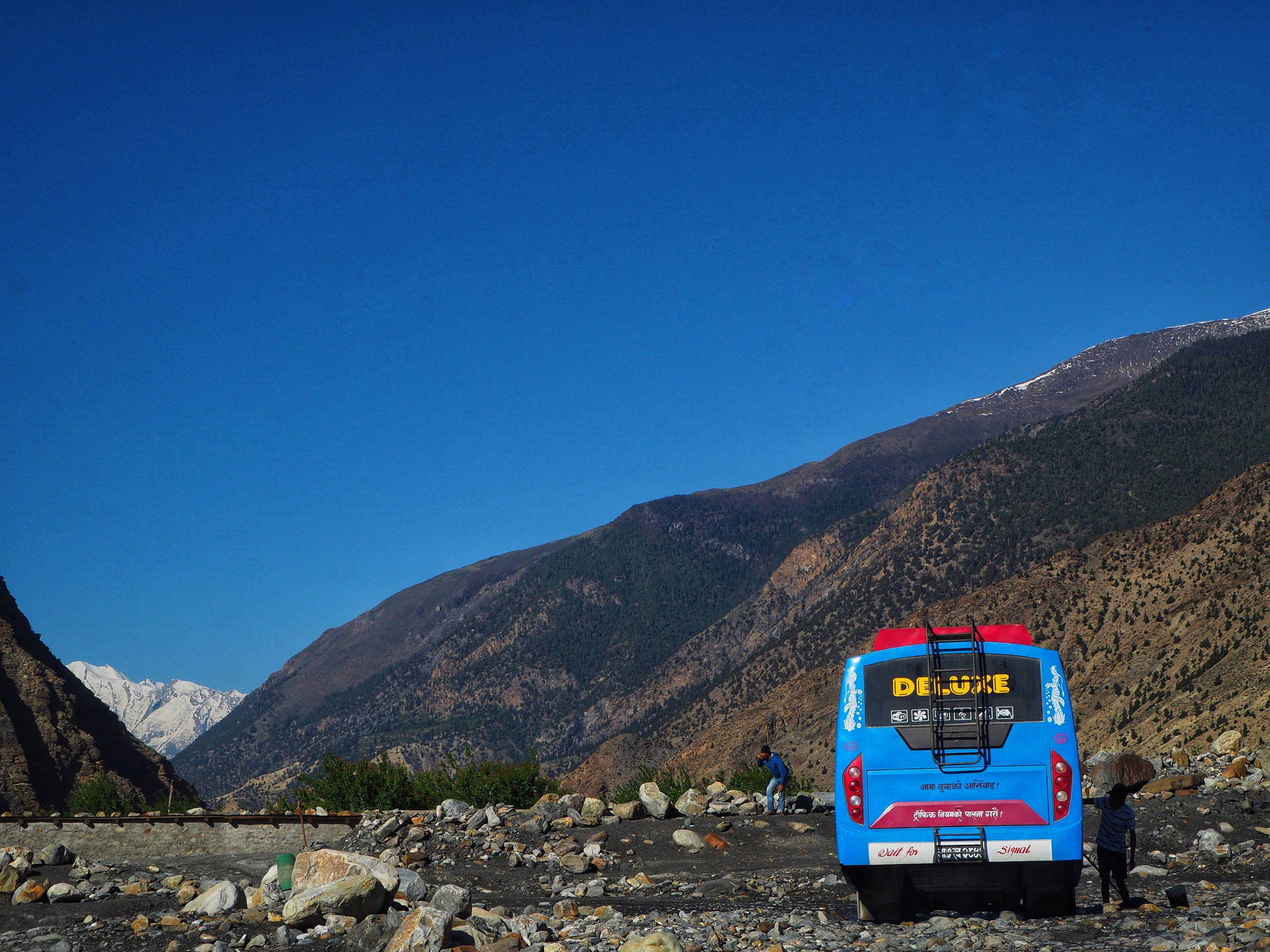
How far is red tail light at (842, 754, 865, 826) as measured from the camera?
9.91m

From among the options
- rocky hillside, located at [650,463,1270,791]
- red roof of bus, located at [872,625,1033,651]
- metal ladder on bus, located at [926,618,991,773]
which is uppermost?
red roof of bus, located at [872,625,1033,651]

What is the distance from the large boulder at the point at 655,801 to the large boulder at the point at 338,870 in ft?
28.6

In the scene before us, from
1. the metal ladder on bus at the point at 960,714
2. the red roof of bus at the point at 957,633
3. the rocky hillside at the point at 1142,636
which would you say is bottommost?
the rocky hillside at the point at 1142,636

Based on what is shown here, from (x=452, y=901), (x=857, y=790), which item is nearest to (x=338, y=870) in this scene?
Answer: (x=452, y=901)

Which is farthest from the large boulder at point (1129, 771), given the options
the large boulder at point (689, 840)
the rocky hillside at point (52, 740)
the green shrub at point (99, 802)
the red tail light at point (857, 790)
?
the rocky hillside at point (52, 740)

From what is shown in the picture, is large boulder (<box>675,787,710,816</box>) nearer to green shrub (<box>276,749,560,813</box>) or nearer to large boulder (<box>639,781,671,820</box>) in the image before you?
large boulder (<box>639,781,671,820</box>)

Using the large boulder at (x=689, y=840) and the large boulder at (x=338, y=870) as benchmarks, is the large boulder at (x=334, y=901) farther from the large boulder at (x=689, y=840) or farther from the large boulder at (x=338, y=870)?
the large boulder at (x=689, y=840)

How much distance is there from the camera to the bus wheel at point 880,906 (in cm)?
1032

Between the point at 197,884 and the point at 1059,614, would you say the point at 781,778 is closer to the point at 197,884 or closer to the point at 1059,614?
the point at 197,884

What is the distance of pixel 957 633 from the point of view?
10117 millimetres

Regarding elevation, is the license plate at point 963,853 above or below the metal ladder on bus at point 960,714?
below

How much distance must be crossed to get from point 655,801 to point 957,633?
443 inches

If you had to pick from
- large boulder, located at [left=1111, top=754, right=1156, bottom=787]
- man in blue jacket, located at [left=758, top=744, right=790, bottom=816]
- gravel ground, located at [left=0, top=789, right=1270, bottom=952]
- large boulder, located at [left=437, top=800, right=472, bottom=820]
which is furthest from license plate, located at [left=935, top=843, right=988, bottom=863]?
large boulder, located at [left=437, top=800, right=472, bottom=820]

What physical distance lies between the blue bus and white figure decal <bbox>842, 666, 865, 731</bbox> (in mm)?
10
